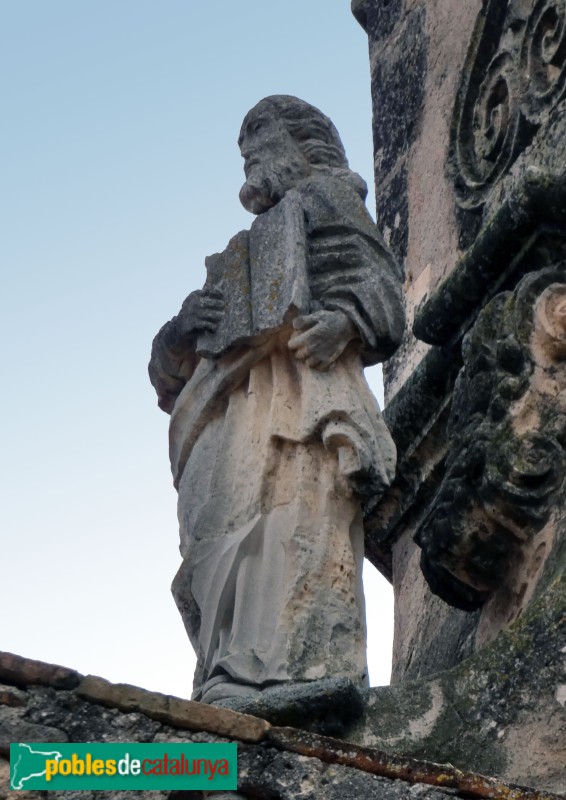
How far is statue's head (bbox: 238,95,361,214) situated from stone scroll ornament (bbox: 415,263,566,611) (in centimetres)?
86

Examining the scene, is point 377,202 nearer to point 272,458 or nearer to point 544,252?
point 544,252

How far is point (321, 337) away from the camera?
682 cm

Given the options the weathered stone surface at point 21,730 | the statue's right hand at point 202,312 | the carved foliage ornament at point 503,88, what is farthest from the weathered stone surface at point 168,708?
the carved foliage ornament at point 503,88

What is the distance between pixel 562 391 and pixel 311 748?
2.13 meters

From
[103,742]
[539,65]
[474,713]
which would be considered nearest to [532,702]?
[474,713]

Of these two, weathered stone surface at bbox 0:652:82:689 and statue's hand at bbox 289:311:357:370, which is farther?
statue's hand at bbox 289:311:357:370

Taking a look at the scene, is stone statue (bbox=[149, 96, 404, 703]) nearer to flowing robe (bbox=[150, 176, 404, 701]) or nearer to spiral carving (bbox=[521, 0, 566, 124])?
flowing robe (bbox=[150, 176, 404, 701])

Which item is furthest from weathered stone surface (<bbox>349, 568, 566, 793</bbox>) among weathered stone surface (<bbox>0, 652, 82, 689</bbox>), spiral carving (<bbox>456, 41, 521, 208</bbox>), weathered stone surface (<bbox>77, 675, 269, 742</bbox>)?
spiral carving (<bbox>456, 41, 521, 208</bbox>)

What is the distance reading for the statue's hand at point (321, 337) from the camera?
22.4 feet

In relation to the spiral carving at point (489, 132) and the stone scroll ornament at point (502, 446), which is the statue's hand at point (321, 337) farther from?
the spiral carving at point (489, 132)

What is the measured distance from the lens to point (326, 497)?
6.58 m

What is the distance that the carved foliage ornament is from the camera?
8.25 metres

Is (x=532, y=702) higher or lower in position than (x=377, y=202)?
lower

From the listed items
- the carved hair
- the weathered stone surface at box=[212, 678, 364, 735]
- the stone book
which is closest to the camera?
the weathered stone surface at box=[212, 678, 364, 735]
